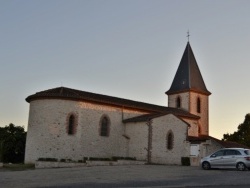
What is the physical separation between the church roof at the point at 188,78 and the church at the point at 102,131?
8544 millimetres

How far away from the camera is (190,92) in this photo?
149 feet

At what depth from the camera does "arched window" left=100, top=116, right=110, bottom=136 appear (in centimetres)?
3347

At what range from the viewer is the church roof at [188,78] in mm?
46344

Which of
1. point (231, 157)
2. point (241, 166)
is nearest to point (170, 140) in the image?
point (231, 157)

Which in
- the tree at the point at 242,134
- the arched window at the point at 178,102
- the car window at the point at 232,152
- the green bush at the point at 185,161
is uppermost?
the arched window at the point at 178,102

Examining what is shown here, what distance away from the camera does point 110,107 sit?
3431 cm

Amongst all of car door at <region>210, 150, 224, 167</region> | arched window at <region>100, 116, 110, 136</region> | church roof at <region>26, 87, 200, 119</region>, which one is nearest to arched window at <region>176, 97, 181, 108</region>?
church roof at <region>26, 87, 200, 119</region>

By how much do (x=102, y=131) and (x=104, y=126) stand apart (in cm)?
54

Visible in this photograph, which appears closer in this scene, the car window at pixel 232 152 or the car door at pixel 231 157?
the car door at pixel 231 157

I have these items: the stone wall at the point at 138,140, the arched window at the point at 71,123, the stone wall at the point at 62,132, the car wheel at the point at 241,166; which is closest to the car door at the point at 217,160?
the car wheel at the point at 241,166

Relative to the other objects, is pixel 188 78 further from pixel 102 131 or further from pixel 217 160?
pixel 217 160

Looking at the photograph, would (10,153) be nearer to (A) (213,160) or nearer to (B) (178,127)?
(B) (178,127)

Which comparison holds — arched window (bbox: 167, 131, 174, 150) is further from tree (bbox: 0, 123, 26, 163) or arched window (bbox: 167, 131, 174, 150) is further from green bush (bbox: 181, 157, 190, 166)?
tree (bbox: 0, 123, 26, 163)

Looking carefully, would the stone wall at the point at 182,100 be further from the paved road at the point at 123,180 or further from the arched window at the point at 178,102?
the paved road at the point at 123,180
